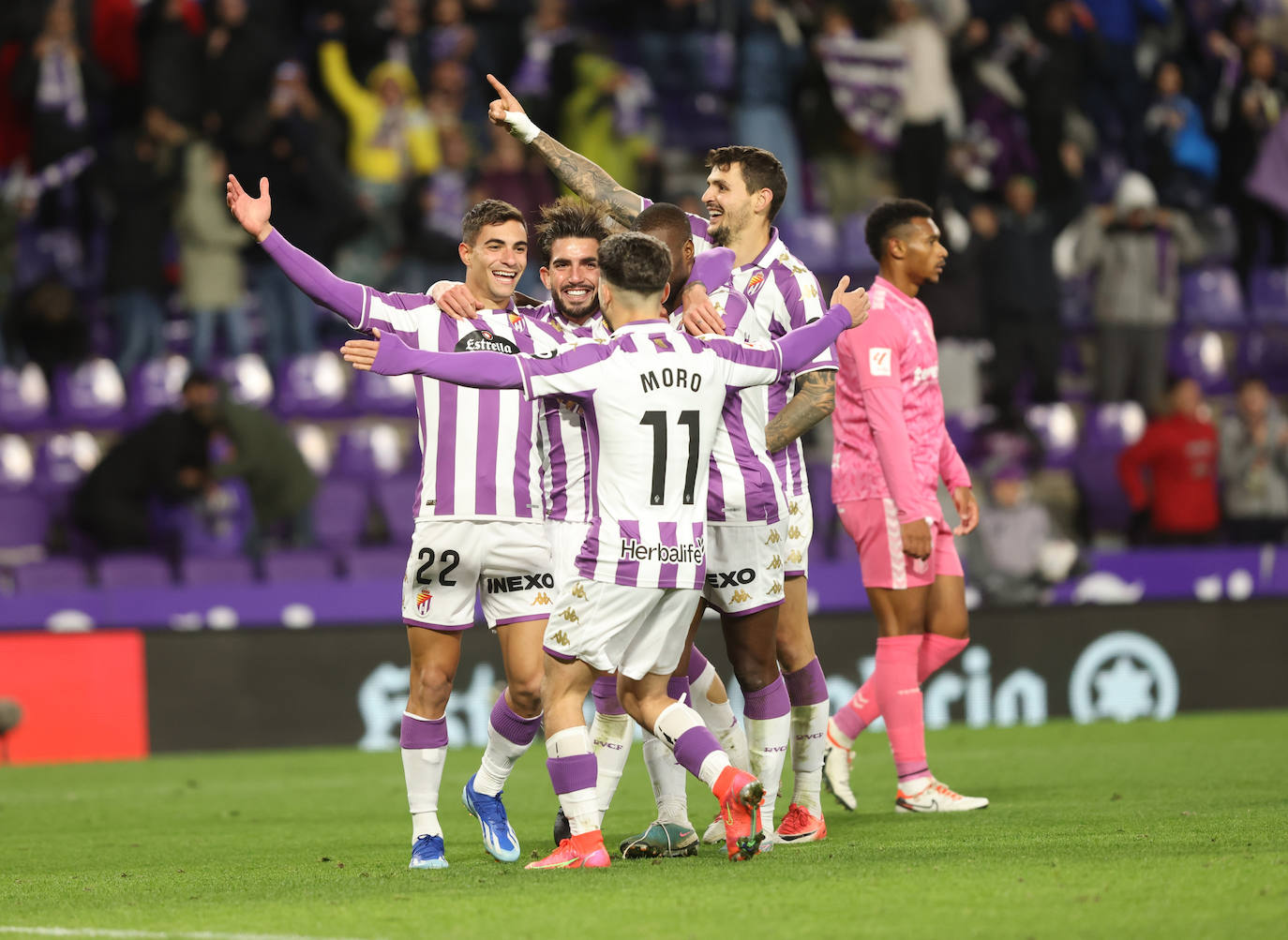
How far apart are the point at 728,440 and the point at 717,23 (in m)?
12.7

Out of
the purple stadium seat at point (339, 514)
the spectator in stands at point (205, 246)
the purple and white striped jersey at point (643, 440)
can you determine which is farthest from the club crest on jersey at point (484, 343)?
the spectator in stands at point (205, 246)

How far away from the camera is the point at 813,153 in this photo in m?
16.8

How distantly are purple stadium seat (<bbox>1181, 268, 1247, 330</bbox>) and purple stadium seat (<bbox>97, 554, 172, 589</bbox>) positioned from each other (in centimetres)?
934

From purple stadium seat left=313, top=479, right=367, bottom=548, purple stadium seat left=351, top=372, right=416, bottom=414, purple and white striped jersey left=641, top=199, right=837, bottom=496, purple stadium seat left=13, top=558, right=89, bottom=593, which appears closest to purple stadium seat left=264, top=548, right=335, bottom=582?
purple stadium seat left=313, top=479, right=367, bottom=548

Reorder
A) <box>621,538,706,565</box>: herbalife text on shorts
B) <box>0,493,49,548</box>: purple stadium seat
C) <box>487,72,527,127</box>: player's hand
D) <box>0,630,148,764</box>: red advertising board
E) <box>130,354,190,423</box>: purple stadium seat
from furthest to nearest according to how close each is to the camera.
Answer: <box>130,354,190,423</box>: purple stadium seat → <box>0,493,49,548</box>: purple stadium seat → <box>0,630,148,764</box>: red advertising board → <box>487,72,527,127</box>: player's hand → <box>621,538,706,565</box>: herbalife text on shorts

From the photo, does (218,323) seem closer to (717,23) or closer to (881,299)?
(717,23)

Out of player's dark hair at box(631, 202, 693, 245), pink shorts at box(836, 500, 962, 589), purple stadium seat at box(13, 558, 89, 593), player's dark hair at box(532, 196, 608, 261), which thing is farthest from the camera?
purple stadium seat at box(13, 558, 89, 593)

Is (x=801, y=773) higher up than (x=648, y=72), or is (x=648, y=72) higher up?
(x=648, y=72)

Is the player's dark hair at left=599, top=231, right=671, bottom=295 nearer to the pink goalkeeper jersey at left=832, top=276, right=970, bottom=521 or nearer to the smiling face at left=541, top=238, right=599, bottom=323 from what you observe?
the smiling face at left=541, top=238, right=599, bottom=323

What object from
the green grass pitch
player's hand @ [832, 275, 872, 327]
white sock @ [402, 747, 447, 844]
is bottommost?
the green grass pitch

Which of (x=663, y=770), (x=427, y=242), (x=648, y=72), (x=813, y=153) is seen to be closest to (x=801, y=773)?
(x=663, y=770)

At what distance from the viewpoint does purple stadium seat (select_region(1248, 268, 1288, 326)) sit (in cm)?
1695

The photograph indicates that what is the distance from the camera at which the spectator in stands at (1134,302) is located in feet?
51.5

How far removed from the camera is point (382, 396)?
15.3 m
